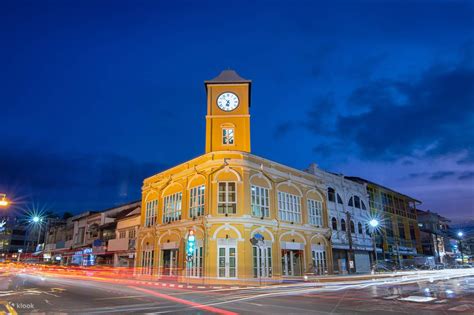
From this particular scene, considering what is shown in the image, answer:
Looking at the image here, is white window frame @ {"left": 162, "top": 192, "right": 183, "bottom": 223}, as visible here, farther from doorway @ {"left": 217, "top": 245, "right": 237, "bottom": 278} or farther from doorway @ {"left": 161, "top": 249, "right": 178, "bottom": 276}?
doorway @ {"left": 217, "top": 245, "right": 237, "bottom": 278}

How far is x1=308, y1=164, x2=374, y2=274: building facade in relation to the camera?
126 ft

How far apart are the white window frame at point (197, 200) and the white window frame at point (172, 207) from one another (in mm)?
1928

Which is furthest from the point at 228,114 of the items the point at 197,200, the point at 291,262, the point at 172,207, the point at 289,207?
the point at 291,262

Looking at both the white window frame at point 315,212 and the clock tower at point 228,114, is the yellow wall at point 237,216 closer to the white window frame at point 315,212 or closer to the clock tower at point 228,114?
the white window frame at point 315,212

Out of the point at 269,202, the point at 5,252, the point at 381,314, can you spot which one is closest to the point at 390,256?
the point at 269,202

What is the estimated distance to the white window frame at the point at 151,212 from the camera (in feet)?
119

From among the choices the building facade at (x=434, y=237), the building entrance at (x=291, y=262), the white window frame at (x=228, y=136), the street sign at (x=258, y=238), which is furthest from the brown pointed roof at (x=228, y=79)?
the building facade at (x=434, y=237)

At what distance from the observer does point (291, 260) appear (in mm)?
31438

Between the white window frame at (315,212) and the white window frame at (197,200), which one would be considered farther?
the white window frame at (315,212)

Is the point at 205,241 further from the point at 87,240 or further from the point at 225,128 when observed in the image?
the point at 87,240

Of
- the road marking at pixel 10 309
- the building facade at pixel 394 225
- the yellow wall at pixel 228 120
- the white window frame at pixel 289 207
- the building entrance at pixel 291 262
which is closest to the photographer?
the road marking at pixel 10 309

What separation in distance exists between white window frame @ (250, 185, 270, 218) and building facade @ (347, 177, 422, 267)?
22177 millimetres

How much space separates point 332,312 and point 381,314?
143cm

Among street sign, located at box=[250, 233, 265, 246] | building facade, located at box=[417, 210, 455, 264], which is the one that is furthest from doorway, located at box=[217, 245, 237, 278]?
building facade, located at box=[417, 210, 455, 264]
